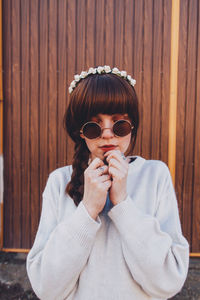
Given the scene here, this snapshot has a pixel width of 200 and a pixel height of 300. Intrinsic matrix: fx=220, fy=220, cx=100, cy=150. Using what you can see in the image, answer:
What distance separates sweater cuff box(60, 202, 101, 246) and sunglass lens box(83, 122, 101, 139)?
0.32m

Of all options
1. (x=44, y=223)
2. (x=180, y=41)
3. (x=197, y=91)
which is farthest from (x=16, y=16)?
(x=44, y=223)

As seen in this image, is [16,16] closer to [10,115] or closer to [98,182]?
[10,115]

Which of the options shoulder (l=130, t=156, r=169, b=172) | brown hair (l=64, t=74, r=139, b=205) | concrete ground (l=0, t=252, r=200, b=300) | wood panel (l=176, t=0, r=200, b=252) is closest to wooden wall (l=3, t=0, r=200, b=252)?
wood panel (l=176, t=0, r=200, b=252)

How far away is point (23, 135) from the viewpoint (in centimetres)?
282

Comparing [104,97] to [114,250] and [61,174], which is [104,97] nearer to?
[61,174]

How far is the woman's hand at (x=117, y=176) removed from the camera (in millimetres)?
868

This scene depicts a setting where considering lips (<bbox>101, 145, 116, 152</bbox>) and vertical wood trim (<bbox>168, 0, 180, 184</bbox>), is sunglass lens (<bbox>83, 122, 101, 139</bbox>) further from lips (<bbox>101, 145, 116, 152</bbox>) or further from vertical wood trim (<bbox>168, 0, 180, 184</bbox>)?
vertical wood trim (<bbox>168, 0, 180, 184</bbox>)

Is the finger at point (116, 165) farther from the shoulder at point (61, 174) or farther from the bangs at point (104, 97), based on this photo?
the shoulder at point (61, 174)

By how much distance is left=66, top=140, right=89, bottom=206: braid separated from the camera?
1015mm

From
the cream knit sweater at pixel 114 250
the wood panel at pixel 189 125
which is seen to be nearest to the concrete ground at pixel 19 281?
the wood panel at pixel 189 125

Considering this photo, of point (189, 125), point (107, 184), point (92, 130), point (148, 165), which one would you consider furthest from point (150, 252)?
point (189, 125)

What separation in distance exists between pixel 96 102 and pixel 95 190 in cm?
37

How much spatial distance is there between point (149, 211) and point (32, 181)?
2153mm

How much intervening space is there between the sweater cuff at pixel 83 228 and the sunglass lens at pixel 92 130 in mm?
323
